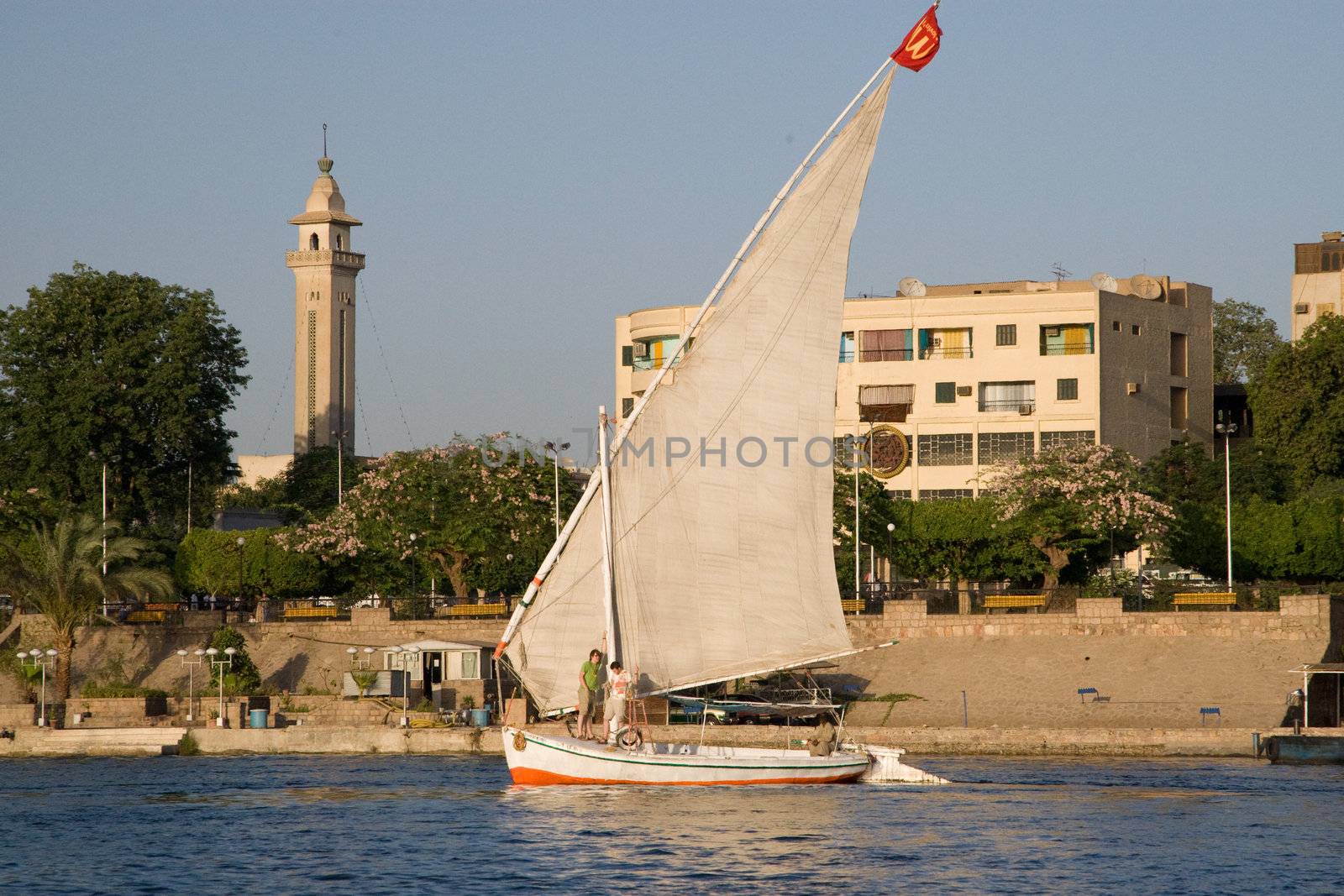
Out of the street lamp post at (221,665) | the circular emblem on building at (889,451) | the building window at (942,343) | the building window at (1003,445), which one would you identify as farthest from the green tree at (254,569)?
the building window at (1003,445)

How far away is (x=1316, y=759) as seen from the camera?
144 feet

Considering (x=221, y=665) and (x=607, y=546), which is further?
(x=221, y=665)

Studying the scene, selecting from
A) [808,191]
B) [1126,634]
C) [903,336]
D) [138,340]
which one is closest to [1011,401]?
[903,336]

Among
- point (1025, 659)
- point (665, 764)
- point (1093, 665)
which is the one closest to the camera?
point (665, 764)

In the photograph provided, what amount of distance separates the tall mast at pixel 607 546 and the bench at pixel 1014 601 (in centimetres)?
2552

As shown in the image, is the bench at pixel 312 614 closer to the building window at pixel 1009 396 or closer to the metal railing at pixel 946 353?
the metal railing at pixel 946 353

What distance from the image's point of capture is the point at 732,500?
36969 mm

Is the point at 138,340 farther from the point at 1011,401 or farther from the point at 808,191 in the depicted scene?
the point at 808,191

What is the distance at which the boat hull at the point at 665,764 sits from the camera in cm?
3631

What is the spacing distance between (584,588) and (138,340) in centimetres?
5181

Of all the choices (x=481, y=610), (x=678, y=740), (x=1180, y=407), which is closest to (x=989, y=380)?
(x=1180, y=407)

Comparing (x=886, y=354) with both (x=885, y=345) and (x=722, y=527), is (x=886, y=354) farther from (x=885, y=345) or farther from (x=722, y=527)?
(x=722, y=527)

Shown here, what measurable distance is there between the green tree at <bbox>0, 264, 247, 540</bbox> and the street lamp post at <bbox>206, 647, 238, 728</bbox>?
960 inches

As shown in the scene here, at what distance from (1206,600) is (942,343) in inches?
1219
